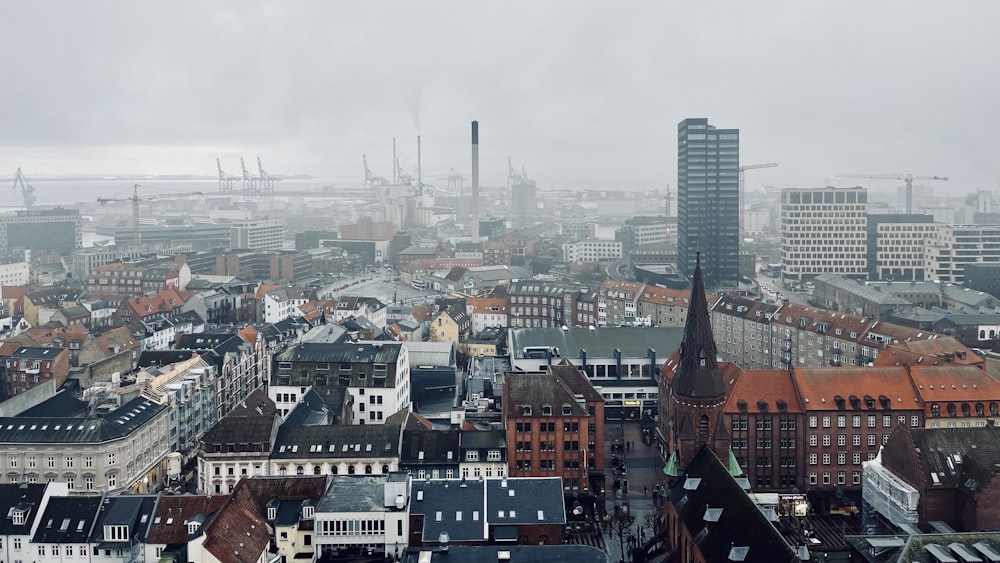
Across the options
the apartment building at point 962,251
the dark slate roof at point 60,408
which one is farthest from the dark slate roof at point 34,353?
the apartment building at point 962,251

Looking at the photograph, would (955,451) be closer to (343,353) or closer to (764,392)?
(764,392)

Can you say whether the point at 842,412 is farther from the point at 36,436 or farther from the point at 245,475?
the point at 36,436

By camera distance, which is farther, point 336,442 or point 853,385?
point 853,385

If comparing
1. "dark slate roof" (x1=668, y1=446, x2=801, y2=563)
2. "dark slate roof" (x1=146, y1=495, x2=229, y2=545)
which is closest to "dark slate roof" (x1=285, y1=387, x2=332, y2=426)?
"dark slate roof" (x1=146, y1=495, x2=229, y2=545)

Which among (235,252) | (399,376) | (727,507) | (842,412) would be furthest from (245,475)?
(235,252)

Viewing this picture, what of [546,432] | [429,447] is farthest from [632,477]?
[429,447]

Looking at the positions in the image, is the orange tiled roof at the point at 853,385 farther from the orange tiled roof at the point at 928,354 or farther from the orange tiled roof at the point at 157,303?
the orange tiled roof at the point at 157,303
